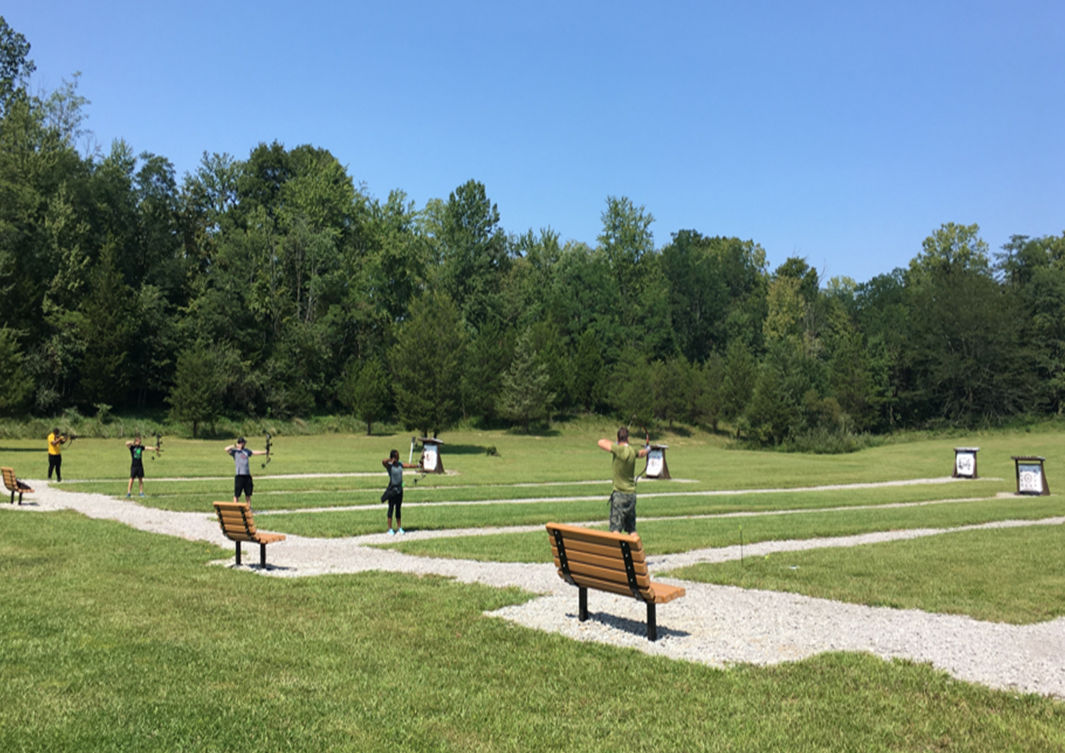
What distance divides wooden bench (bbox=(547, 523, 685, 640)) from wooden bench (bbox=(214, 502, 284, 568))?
204 inches

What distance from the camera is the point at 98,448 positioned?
152 feet

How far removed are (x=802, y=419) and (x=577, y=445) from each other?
24.0 metres

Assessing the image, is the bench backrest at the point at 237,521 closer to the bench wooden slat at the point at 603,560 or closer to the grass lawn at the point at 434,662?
the grass lawn at the point at 434,662

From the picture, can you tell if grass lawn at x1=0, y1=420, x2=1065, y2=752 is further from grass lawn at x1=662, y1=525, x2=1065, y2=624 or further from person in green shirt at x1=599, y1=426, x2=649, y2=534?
person in green shirt at x1=599, y1=426, x2=649, y2=534

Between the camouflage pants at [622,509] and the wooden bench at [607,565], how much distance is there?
3545 mm

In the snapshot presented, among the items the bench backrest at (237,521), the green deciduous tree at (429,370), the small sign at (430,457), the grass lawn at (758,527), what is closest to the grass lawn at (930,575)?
the grass lawn at (758,527)

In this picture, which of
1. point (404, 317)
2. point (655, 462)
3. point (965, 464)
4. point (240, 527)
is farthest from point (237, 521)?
point (404, 317)

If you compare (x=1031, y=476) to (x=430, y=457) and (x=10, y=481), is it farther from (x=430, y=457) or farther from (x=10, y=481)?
(x=10, y=481)

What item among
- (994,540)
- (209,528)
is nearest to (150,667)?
(209,528)

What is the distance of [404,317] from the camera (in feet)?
275

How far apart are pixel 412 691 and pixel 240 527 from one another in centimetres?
695

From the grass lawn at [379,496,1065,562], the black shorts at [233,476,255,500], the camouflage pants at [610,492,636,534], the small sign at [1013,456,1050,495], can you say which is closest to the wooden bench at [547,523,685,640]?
the camouflage pants at [610,492,636,534]

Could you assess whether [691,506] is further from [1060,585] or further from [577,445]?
[577,445]

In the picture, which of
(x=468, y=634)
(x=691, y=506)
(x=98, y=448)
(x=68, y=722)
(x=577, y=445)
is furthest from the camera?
(x=577, y=445)
